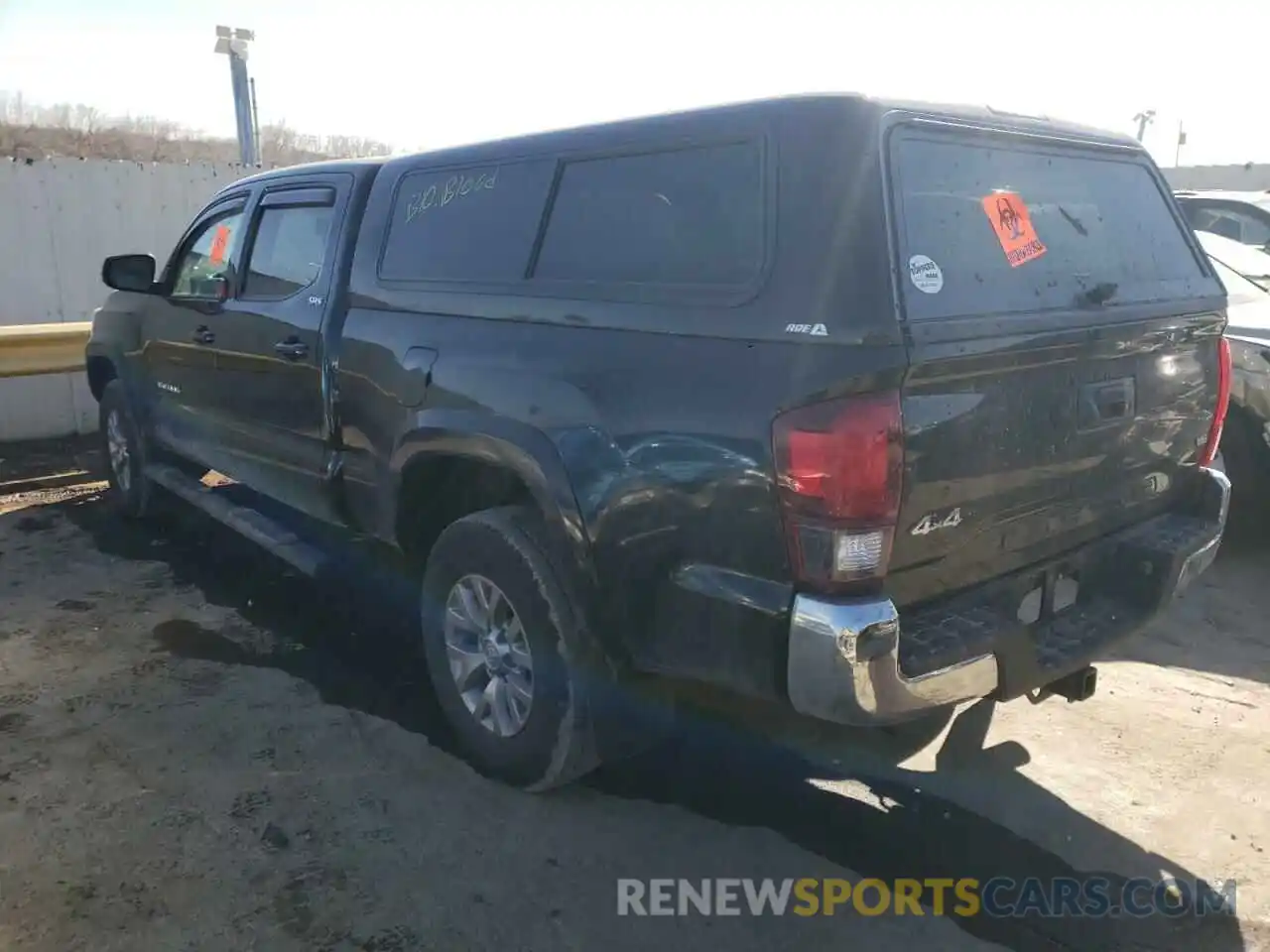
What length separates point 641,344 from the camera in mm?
2674

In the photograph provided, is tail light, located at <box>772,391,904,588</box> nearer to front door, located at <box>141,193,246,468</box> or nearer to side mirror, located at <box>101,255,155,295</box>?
front door, located at <box>141,193,246,468</box>

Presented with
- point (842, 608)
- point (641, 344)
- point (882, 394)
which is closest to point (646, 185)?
point (641, 344)

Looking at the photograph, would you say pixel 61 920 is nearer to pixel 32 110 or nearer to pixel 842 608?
pixel 842 608

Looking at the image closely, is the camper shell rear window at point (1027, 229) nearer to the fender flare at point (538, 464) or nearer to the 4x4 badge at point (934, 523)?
the 4x4 badge at point (934, 523)

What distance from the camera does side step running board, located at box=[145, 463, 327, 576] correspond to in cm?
429

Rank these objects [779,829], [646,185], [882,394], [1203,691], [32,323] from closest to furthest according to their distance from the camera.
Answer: [882,394] → [646,185] → [779,829] → [1203,691] → [32,323]

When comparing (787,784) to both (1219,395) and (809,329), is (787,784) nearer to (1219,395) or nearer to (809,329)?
(809,329)

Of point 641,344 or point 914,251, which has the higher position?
point 914,251

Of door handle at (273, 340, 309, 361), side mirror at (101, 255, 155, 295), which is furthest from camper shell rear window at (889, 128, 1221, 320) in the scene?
side mirror at (101, 255, 155, 295)

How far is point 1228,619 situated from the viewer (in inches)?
186

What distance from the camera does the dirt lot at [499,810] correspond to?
8.76 ft

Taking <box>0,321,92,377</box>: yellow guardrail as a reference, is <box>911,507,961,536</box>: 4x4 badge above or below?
above

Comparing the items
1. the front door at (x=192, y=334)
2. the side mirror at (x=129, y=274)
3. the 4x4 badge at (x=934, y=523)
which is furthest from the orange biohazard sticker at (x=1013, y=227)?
the side mirror at (x=129, y=274)

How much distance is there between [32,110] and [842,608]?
21409mm
